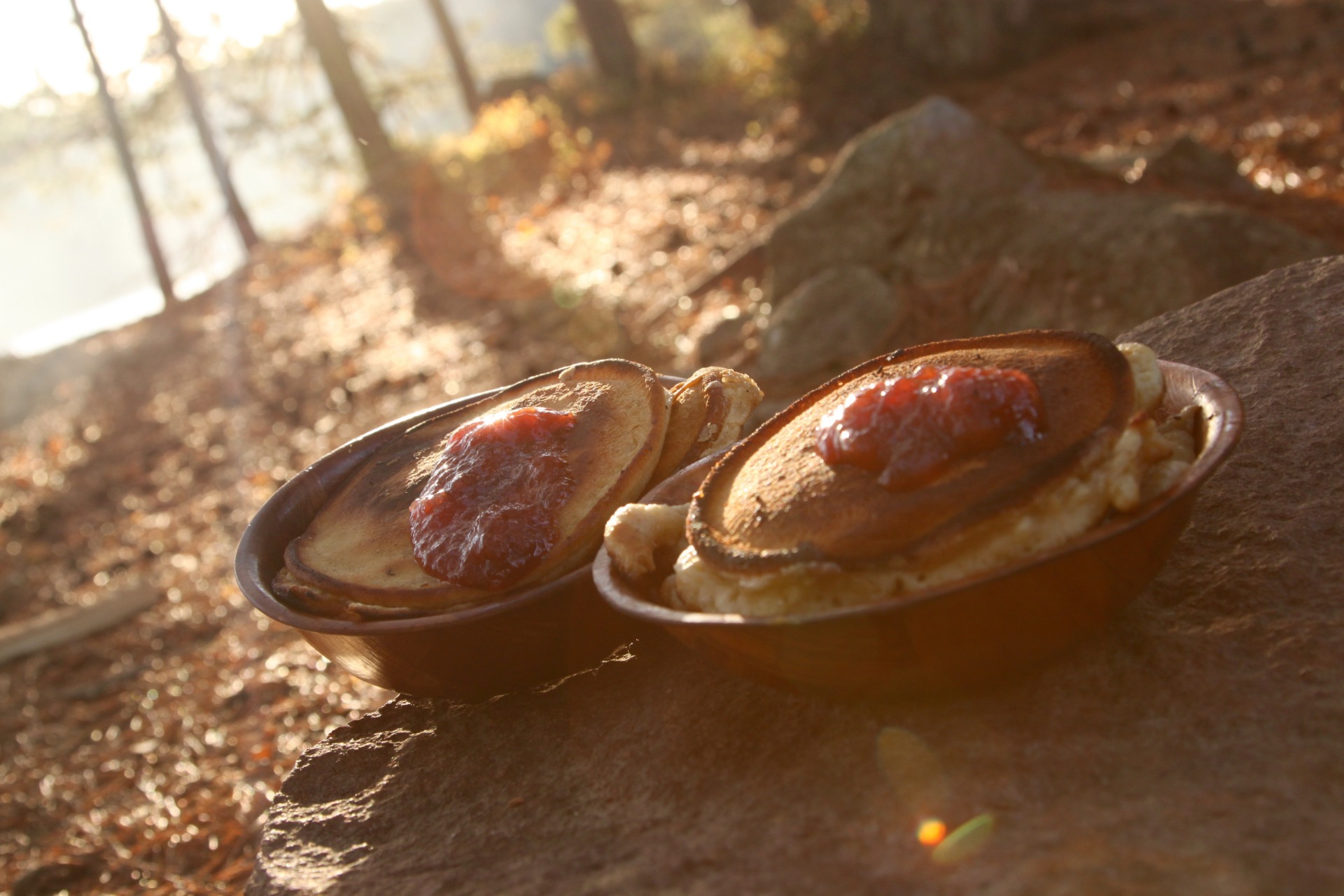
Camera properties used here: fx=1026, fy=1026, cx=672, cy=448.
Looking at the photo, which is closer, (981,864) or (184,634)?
A: (981,864)

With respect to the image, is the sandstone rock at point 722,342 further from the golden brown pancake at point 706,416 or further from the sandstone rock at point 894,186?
the golden brown pancake at point 706,416

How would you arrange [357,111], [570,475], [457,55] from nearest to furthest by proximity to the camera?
[570,475], [357,111], [457,55]

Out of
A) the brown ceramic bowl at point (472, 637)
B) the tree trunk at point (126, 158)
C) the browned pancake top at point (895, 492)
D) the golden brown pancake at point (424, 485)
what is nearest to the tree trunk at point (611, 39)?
the tree trunk at point (126, 158)

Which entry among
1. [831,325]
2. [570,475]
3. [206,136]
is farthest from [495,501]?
[206,136]

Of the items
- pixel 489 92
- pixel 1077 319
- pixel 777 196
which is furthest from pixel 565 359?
pixel 489 92

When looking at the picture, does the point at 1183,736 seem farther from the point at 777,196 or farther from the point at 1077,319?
the point at 777,196

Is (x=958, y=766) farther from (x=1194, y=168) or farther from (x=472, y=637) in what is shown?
(x=1194, y=168)
